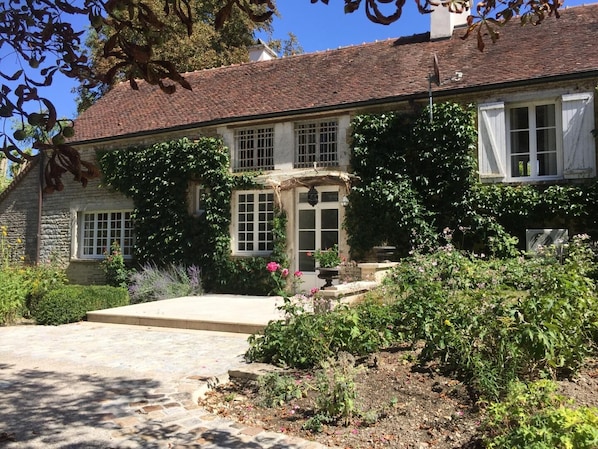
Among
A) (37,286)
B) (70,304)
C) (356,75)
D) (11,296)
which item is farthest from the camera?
(356,75)

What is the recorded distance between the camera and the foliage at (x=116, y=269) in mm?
13903

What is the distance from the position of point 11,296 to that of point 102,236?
20.3 ft

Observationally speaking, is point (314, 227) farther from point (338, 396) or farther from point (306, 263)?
point (338, 396)

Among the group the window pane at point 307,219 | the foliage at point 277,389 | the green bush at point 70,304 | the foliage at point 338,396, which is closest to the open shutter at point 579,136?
the window pane at point 307,219

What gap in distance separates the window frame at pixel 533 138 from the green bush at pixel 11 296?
1004 cm

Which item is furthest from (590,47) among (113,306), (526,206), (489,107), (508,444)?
(113,306)

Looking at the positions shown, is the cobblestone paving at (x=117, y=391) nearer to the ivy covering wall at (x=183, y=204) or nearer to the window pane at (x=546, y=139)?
the ivy covering wall at (x=183, y=204)

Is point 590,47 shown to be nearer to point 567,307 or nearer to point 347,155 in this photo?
point 347,155

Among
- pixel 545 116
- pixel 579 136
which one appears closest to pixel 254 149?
pixel 545 116

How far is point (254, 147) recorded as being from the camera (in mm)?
13172

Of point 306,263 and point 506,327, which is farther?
point 306,263

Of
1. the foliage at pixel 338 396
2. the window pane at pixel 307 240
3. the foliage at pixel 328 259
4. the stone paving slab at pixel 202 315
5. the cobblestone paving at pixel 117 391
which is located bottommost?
the cobblestone paving at pixel 117 391

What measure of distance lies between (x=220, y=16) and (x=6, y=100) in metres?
1.08

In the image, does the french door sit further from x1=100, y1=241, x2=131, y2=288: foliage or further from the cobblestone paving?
x1=100, y1=241, x2=131, y2=288: foliage
